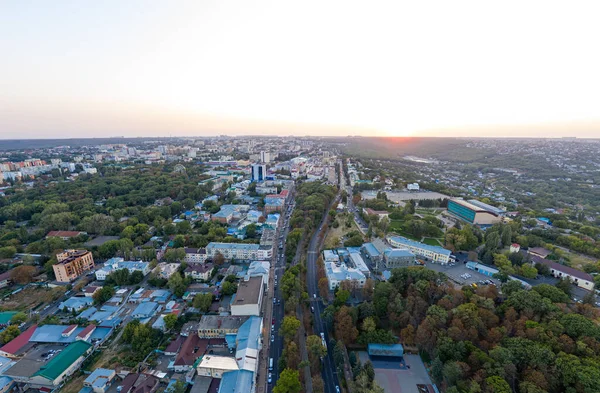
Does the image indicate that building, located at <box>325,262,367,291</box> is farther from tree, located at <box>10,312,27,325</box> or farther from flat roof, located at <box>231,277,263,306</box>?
tree, located at <box>10,312,27,325</box>

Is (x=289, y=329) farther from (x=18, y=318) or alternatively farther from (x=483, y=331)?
(x=18, y=318)

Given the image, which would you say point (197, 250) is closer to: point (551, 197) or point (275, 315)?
point (275, 315)

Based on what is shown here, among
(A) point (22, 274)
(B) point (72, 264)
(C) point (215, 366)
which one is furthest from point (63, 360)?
(A) point (22, 274)

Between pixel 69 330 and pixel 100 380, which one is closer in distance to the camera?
pixel 100 380

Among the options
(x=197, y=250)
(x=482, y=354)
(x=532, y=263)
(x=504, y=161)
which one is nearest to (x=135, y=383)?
(x=197, y=250)

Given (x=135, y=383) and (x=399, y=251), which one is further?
(x=399, y=251)

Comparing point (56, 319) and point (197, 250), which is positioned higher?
point (197, 250)
